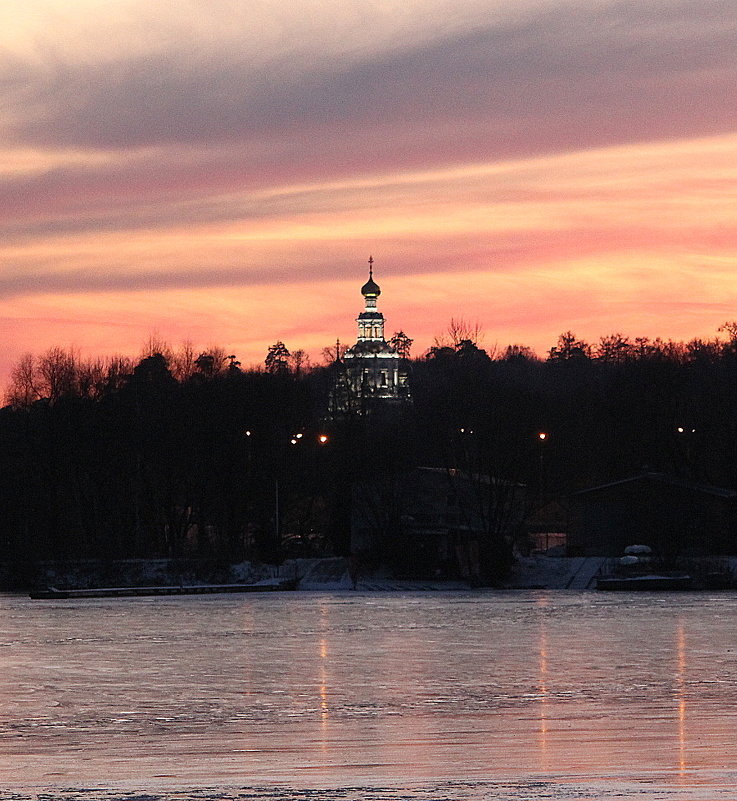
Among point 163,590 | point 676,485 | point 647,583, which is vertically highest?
point 676,485

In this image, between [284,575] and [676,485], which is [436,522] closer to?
[284,575]

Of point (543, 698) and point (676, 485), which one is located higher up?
point (676, 485)

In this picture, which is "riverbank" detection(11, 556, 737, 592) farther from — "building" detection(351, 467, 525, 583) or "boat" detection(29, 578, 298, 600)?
"building" detection(351, 467, 525, 583)

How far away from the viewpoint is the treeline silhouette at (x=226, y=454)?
108312mm

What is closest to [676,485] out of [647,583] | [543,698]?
[647,583]

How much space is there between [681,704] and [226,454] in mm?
80045

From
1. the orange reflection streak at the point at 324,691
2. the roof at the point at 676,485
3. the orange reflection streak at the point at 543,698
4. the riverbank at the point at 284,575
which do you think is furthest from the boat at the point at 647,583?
the orange reflection streak at the point at 324,691

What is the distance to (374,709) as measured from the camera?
1196 inches

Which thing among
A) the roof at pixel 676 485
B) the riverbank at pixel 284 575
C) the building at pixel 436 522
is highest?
the roof at pixel 676 485

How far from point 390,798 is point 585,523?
92873 millimetres

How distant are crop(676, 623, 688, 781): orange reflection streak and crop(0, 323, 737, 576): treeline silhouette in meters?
53.3

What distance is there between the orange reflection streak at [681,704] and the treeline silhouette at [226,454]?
53255 mm

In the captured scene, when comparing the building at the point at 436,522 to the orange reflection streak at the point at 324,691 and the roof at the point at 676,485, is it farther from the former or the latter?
the orange reflection streak at the point at 324,691

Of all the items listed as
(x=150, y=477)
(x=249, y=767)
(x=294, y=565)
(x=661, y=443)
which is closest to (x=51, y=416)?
(x=150, y=477)
